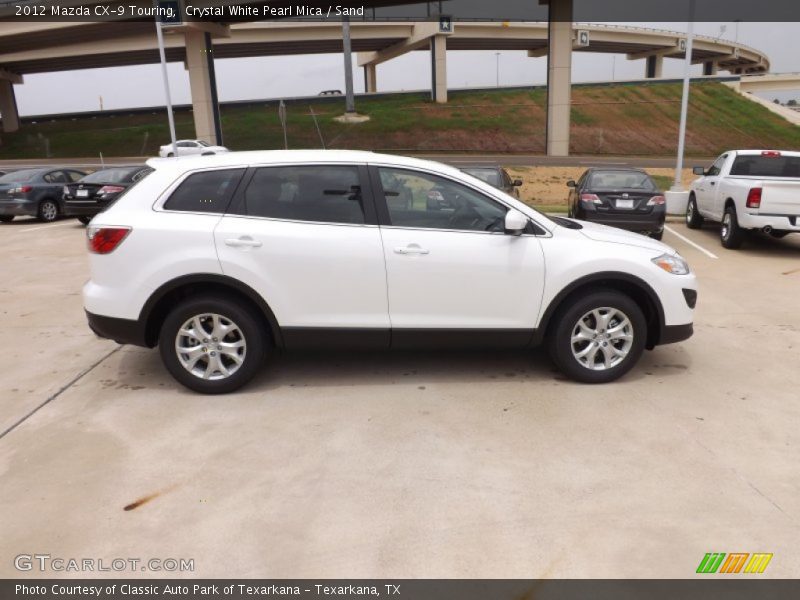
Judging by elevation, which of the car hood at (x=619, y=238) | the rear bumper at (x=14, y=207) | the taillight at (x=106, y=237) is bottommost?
the rear bumper at (x=14, y=207)

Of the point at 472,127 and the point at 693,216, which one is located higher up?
the point at 472,127

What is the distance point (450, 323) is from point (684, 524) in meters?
2.05

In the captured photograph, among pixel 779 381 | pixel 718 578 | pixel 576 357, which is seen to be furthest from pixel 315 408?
pixel 779 381

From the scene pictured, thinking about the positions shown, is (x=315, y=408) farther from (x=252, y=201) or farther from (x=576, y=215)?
(x=576, y=215)

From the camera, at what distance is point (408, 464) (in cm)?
353

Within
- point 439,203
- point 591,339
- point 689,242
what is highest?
point 439,203

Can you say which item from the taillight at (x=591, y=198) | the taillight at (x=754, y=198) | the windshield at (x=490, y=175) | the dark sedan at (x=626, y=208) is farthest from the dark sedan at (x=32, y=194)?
the taillight at (x=754, y=198)

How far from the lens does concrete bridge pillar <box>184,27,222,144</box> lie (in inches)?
1454

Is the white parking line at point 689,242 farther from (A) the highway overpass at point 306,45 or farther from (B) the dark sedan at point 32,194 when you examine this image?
(A) the highway overpass at point 306,45

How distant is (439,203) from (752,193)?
7258 mm

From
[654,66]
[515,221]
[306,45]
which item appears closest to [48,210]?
[515,221]

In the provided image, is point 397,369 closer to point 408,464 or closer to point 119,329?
point 408,464

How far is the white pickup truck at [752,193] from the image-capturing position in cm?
926

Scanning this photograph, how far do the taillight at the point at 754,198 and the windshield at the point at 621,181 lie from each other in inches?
59.6
